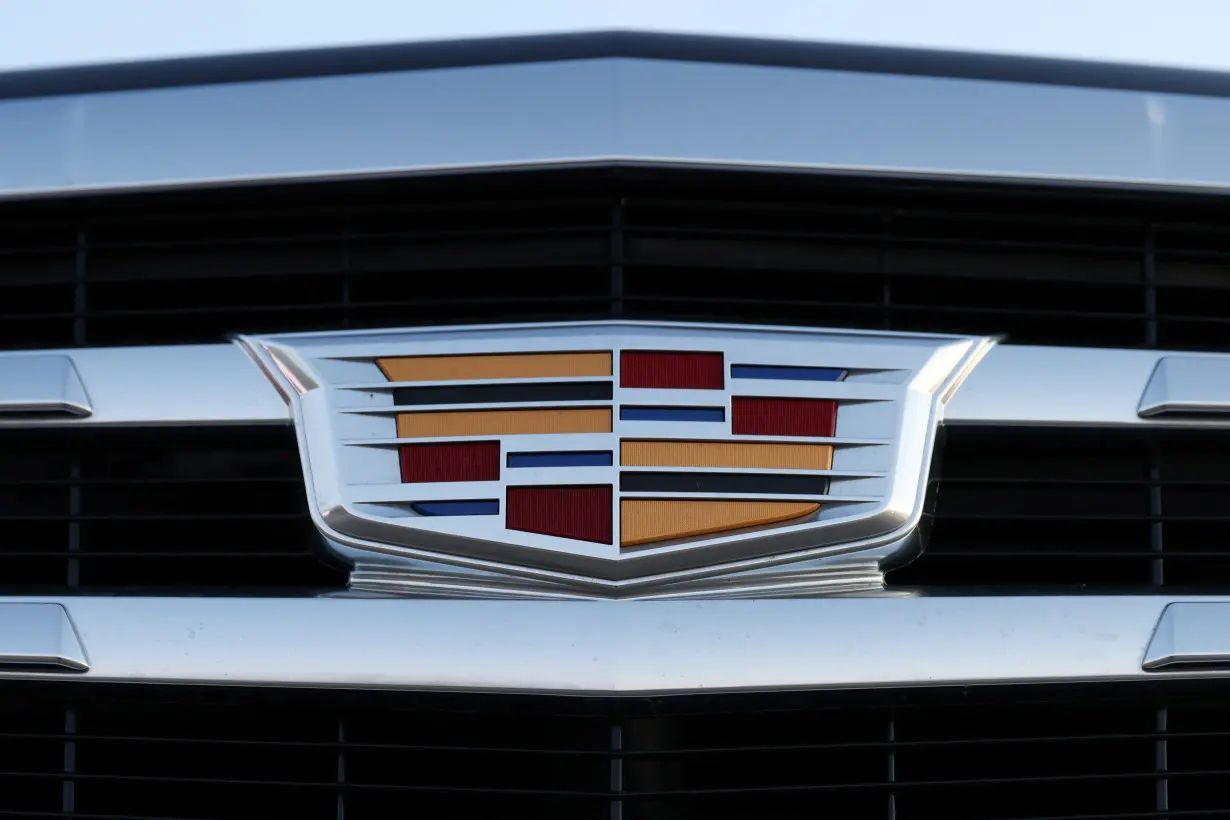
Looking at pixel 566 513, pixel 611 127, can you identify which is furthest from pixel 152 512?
pixel 611 127

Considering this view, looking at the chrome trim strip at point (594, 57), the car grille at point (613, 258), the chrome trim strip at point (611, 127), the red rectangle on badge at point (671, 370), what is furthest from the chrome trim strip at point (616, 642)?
the chrome trim strip at point (594, 57)

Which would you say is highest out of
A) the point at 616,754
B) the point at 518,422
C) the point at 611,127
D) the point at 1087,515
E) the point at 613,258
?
the point at 611,127

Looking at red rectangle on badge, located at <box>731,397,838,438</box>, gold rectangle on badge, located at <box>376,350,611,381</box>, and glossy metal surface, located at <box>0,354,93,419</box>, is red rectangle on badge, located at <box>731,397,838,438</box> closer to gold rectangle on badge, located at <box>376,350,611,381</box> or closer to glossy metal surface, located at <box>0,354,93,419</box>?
gold rectangle on badge, located at <box>376,350,611,381</box>

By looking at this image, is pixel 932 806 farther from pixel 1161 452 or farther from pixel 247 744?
pixel 247 744

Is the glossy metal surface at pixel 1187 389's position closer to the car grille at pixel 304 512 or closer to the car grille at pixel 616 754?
the car grille at pixel 304 512

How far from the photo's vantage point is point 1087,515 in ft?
5.48

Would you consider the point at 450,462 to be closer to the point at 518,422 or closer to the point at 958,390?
the point at 518,422

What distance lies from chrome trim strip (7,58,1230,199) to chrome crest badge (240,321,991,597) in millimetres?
264

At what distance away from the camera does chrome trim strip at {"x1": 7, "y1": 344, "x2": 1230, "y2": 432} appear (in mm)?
1579

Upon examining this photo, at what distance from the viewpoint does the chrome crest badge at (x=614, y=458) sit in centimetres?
145

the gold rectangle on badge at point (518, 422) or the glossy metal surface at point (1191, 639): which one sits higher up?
the gold rectangle on badge at point (518, 422)

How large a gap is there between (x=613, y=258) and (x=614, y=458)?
313mm

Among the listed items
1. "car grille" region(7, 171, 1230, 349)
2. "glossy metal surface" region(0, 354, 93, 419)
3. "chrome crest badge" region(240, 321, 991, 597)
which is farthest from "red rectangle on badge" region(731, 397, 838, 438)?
"glossy metal surface" region(0, 354, 93, 419)

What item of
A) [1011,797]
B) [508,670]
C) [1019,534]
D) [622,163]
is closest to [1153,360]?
[1019,534]
